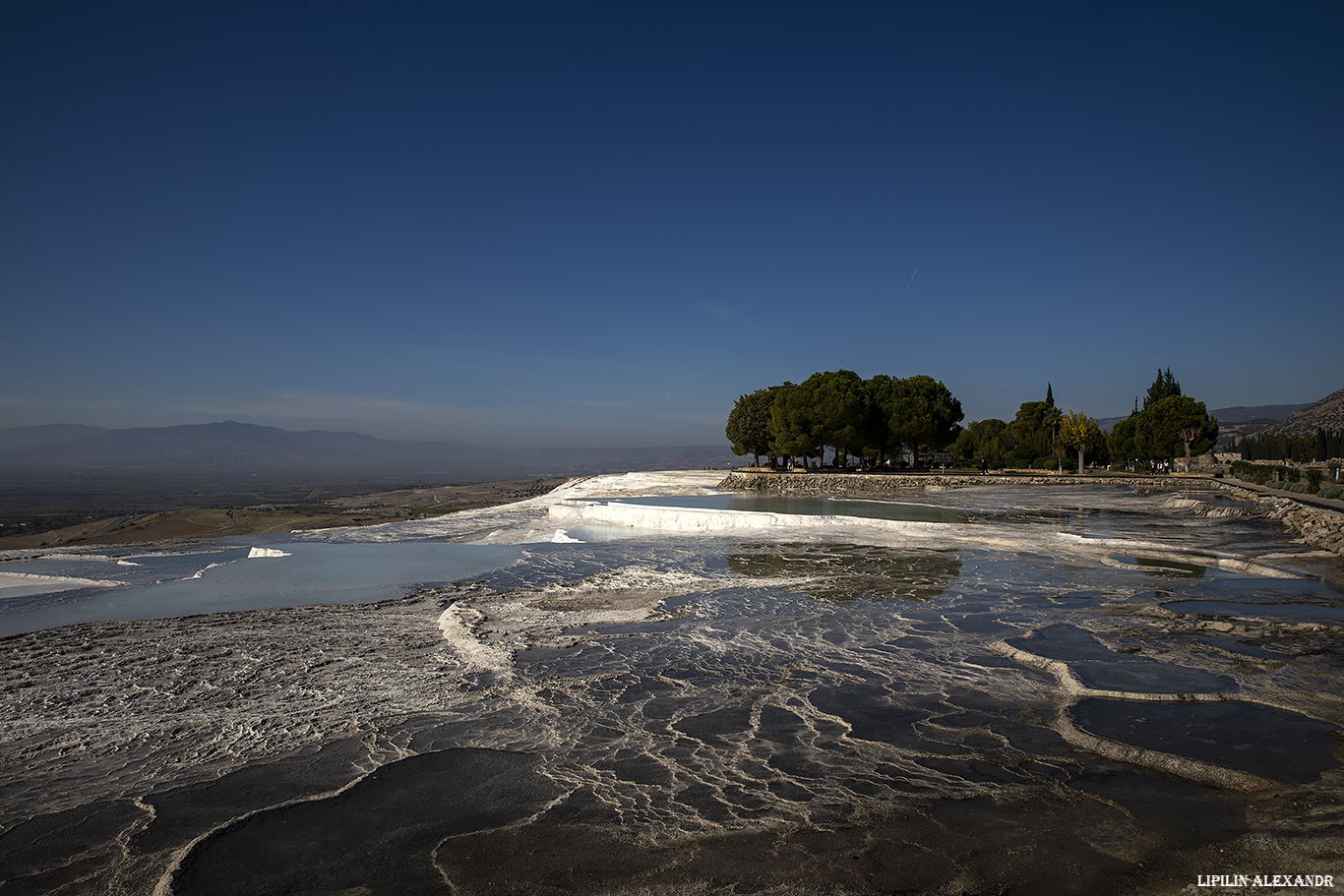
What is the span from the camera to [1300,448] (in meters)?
84.9

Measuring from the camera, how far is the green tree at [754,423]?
67.4 meters

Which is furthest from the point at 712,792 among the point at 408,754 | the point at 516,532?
the point at 516,532

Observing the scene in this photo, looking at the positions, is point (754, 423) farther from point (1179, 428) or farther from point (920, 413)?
point (1179, 428)

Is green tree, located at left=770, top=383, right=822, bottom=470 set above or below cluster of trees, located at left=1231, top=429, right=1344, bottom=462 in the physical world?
above

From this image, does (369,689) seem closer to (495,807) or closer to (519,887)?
(495,807)

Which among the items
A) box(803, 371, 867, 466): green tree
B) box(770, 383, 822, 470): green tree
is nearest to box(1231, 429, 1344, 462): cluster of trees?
box(803, 371, 867, 466): green tree

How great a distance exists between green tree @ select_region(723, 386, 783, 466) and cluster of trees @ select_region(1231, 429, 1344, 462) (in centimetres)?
5711

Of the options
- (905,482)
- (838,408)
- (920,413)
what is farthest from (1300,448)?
(838,408)

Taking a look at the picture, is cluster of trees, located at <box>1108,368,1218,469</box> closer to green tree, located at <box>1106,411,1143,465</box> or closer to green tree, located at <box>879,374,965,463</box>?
green tree, located at <box>1106,411,1143,465</box>

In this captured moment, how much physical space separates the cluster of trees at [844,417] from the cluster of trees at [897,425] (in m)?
0.09

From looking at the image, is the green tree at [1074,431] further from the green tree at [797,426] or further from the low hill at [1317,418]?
the low hill at [1317,418]

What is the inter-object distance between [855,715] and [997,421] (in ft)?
327

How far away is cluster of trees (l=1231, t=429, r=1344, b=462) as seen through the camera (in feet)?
254

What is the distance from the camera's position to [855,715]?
677 centimetres
